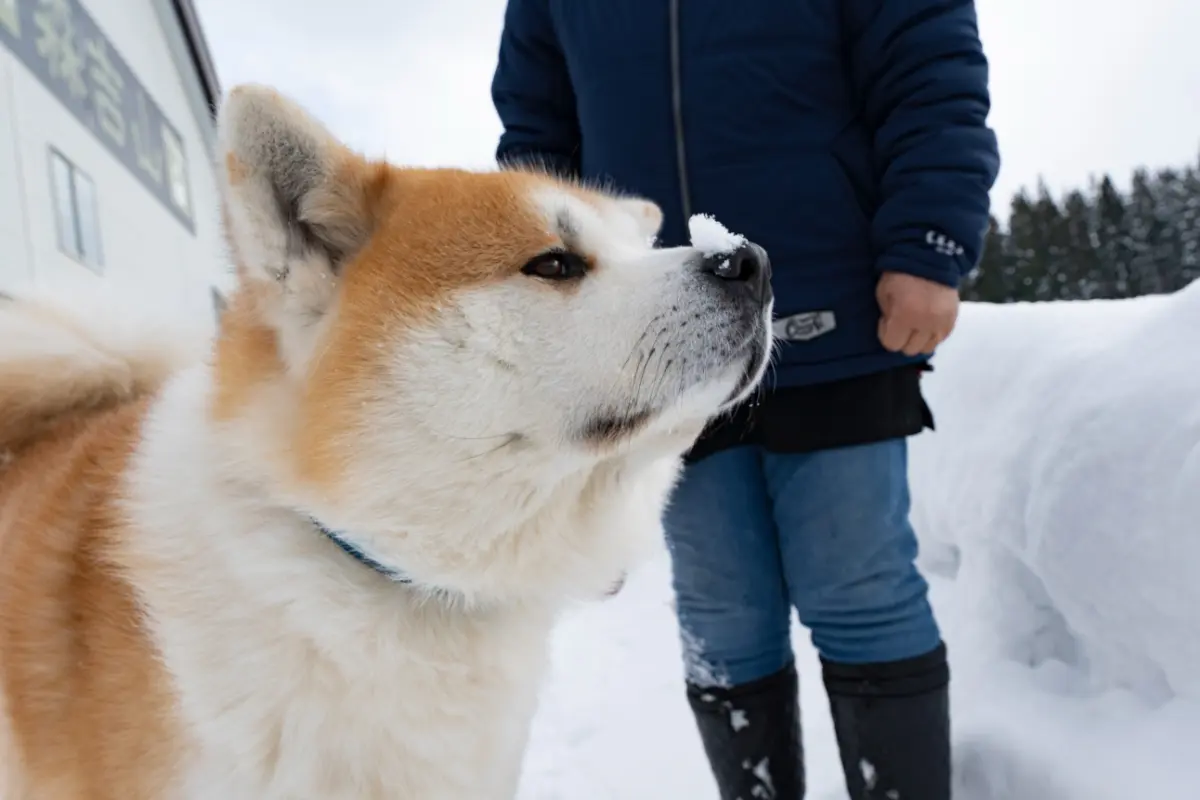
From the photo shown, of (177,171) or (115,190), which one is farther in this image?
(177,171)

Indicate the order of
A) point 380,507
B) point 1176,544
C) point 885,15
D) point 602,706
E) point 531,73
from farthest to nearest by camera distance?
point 602,706 → point 531,73 → point 1176,544 → point 885,15 → point 380,507

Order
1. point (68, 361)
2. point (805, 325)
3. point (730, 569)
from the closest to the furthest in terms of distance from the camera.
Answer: point (805, 325) → point (730, 569) → point (68, 361)

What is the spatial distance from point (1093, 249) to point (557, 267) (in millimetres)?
35792

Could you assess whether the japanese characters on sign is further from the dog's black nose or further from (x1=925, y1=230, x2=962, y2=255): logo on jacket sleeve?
(x1=925, y1=230, x2=962, y2=255): logo on jacket sleeve

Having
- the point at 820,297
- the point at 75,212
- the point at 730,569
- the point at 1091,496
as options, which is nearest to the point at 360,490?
the point at 730,569

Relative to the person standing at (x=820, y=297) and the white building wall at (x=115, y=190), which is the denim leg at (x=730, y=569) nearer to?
the person standing at (x=820, y=297)

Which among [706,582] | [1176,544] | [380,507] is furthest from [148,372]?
[1176,544]

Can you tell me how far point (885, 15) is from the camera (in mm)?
1484

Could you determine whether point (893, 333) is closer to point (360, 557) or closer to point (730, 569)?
point (730, 569)

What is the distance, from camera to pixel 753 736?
1.65m

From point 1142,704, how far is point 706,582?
0.93 metres

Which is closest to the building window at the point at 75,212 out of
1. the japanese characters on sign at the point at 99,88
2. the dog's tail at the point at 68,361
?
the japanese characters on sign at the point at 99,88

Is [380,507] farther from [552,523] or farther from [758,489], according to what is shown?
[758,489]

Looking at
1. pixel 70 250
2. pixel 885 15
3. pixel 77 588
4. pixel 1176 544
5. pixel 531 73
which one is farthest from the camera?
pixel 70 250
